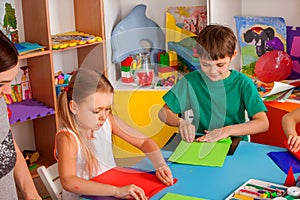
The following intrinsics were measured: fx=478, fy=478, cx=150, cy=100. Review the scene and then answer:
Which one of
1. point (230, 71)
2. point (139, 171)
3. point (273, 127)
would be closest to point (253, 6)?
point (273, 127)

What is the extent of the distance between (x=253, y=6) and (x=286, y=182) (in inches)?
66.2

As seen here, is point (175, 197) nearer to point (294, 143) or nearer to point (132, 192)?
point (132, 192)

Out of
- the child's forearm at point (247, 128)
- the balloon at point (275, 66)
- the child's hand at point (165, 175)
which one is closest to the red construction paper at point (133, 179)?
the child's hand at point (165, 175)

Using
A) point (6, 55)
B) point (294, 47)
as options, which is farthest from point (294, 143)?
point (294, 47)

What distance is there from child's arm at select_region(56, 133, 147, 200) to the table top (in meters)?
0.07

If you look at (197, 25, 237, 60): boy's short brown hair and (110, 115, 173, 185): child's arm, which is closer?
(110, 115, 173, 185): child's arm

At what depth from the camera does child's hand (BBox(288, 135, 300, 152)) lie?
5.09 feet

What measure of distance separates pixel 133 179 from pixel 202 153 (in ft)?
0.90

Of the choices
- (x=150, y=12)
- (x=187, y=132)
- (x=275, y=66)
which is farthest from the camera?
(x=150, y=12)

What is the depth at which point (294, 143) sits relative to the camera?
5.16 ft

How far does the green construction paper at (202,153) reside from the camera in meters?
1.49

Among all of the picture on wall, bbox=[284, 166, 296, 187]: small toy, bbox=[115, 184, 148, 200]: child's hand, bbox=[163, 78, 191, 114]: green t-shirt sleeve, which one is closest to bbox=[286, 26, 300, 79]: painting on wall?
the picture on wall

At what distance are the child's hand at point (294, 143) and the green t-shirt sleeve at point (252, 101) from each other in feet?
0.78

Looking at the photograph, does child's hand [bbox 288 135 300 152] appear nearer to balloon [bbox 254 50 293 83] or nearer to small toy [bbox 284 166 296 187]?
small toy [bbox 284 166 296 187]
